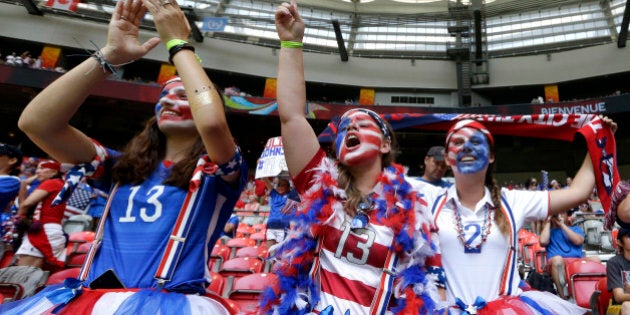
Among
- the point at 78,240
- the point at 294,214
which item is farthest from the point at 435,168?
the point at 78,240

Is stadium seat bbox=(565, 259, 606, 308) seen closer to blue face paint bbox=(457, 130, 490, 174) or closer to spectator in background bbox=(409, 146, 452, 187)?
spectator in background bbox=(409, 146, 452, 187)

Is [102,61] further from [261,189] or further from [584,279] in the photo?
[261,189]

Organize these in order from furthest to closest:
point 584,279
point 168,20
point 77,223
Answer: point 77,223 < point 584,279 < point 168,20

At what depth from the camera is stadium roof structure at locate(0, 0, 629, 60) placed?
711 inches

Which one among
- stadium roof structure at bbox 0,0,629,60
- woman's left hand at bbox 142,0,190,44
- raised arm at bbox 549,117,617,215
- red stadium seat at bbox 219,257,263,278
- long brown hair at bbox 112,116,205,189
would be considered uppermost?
stadium roof structure at bbox 0,0,629,60

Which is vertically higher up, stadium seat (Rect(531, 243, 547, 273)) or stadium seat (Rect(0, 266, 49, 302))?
stadium seat (Rect(0, 266, 49, 302))

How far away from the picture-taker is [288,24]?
161cm

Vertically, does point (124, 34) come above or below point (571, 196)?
above

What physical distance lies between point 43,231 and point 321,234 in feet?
9.78

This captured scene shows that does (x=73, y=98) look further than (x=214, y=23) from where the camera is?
No

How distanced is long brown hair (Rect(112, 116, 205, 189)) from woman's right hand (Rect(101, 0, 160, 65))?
286 millimetres

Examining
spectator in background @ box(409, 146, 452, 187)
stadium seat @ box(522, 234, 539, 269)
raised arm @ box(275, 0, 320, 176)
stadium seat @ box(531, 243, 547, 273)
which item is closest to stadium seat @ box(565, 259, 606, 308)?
spectator in background @ box(409, 146, 452, 187)

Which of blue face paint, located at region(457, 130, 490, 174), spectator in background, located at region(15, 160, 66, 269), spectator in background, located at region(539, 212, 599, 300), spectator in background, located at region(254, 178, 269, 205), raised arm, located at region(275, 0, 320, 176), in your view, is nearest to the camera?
raised arm, located at region(275, 0, 320, 176)

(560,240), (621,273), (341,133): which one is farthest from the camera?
(560,240)
